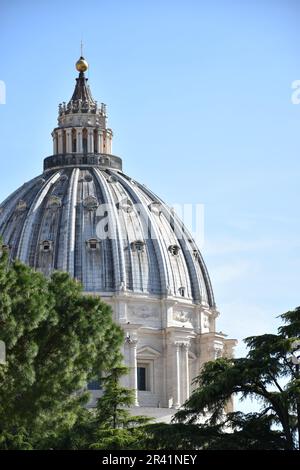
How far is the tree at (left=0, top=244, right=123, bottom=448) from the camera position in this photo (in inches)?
2026

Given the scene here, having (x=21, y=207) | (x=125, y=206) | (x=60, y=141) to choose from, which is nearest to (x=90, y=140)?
(x=60, y=141)

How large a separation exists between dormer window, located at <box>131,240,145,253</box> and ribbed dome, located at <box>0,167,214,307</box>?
6cm

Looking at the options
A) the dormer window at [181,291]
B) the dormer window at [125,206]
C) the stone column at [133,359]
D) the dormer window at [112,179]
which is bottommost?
the stone column at [133,359]

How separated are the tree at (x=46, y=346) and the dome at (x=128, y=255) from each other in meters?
49.3

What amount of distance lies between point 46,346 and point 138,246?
5891 cm

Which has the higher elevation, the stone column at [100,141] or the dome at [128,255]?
the stone column at [100,141]

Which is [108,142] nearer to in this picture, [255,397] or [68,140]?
[68,140]

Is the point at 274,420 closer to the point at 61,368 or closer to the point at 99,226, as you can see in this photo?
the point at 61,368

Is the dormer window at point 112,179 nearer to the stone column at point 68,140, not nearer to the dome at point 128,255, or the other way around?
the dome at point 128,255

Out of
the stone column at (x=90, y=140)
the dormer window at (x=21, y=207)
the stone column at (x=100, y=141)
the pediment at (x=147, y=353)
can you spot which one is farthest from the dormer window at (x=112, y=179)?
the pediment at (x=147, y=353)

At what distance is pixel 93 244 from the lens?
11156cm

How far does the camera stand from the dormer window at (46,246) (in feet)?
365

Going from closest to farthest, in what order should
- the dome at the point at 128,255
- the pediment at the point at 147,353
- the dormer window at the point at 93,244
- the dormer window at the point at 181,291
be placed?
the pediment at the point at 147,353
the dome at the point at 128,255
the dormer window at the point at 93,244
the dormer window at the point at 181,291
